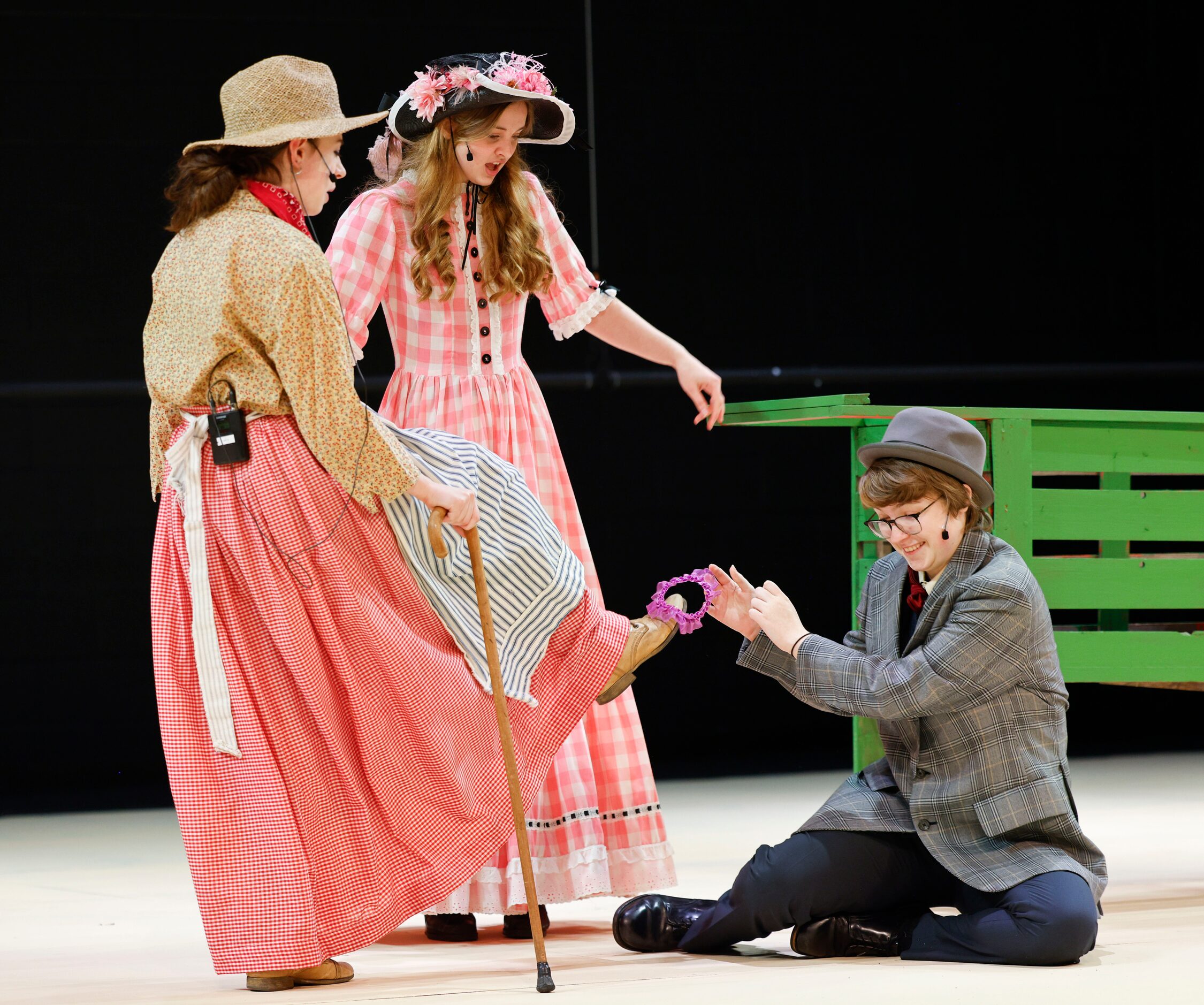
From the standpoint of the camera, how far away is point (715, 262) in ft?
19.9

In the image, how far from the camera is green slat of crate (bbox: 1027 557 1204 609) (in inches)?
126

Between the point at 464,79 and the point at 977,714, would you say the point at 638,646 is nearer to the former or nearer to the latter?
the point at 977,714

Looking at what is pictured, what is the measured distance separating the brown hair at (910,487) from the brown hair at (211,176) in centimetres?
110

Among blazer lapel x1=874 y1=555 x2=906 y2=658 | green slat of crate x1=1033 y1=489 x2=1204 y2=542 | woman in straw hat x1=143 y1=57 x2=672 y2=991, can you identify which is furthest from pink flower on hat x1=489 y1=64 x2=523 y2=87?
green slat of crate x1=1033 y1=489 x2=1204 y2=542

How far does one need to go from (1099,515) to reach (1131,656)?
30 cm

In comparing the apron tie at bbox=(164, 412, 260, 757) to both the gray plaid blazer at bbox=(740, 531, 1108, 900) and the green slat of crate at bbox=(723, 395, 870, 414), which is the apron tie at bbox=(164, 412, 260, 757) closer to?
the gray plaid blazer at bbox=(740, 531, 1108, 900)

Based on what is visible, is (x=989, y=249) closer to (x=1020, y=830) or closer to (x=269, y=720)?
(x=1020, y=830)

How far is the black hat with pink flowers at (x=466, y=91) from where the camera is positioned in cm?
290

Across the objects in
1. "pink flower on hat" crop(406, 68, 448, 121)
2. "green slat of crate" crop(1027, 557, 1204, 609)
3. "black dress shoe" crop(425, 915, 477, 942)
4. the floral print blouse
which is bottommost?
"black dress shoe" crop(425, 915, 477, 942)

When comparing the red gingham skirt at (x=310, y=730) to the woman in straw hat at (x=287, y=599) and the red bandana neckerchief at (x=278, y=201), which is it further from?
the red bandana neckerchief at (x=278, y=201)

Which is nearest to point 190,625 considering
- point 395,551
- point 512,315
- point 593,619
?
point 395,551

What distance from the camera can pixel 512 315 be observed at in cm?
310

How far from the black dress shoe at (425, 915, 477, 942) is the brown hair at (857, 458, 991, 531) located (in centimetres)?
109

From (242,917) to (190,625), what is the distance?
45 centimetres
